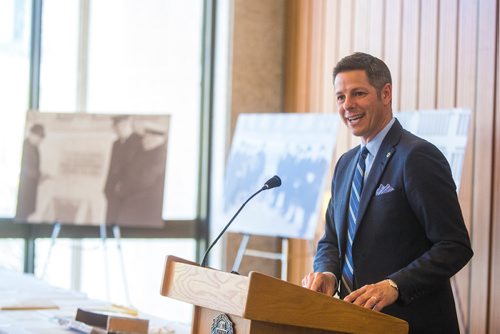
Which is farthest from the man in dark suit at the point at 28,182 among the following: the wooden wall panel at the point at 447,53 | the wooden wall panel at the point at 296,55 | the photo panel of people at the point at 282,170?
the wooden wall panel at the point at 447,53

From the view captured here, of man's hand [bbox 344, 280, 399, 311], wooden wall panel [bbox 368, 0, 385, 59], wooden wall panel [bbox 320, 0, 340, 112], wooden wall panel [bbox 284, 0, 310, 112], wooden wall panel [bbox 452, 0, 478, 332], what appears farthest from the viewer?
wooden wall panel [bbox 284, 0, 310, 112]

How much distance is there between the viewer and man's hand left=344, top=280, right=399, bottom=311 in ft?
7.73

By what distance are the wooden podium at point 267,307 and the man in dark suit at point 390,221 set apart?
0.52 ft

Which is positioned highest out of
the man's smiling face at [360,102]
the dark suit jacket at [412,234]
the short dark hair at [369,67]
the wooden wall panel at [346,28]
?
the wooden wall panel at [346,28]

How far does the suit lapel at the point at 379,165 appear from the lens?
272 cm

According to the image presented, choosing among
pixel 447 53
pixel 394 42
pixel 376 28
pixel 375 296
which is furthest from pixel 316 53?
pixel 375 296

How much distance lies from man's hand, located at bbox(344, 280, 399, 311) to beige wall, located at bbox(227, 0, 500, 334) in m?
2.98

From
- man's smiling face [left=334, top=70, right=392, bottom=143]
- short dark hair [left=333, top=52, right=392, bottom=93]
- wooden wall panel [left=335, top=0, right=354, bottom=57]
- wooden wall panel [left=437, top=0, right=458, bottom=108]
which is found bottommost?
man's smiling face [left=334, top=70, right=392, bottom=143]

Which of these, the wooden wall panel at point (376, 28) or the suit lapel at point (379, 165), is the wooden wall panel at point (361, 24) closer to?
the wooden wall panel at point (376, 28)

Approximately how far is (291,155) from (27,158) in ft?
7.20

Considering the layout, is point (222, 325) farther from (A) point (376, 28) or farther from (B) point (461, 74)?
(A) point (376, 28)

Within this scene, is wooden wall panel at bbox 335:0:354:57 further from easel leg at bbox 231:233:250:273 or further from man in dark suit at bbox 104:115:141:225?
man in dark suit at bbox 104:115:141:225

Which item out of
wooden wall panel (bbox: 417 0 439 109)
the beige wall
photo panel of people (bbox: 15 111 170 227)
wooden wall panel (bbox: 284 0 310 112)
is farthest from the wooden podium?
wooden wall panel (bbox: 284 0 310 112)

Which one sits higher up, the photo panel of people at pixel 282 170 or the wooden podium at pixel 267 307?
the photo panel of people at pixel 282 170
